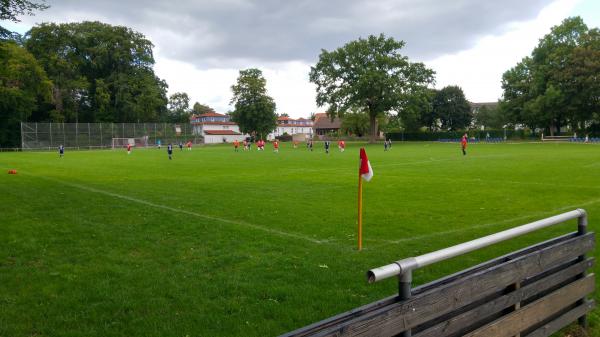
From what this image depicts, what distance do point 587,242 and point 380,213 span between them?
274 inches

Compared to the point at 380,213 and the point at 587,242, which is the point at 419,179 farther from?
the point at 587,242

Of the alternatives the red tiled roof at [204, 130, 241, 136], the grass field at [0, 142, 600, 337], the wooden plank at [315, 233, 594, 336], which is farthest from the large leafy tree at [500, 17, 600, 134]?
the wooden plank at [315, 233, 594, 336]

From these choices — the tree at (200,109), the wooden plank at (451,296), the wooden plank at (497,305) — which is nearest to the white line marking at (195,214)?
the wooden plank at (497,305)

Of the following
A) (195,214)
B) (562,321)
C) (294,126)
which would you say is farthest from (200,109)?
(562,321)

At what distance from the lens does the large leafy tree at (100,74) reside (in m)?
76.4

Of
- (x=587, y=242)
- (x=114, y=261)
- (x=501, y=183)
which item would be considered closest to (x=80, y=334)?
(x=114, y=261)

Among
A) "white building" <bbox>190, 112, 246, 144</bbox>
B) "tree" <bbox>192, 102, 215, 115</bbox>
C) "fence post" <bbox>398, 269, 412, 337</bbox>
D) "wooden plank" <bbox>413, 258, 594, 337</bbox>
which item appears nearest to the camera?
"fence post" <bbox>398, 269, 412, 337</bbox>

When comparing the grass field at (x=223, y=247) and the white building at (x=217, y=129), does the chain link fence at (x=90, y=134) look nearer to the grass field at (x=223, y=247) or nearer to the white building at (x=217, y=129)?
the white building at (x=217, y=129)

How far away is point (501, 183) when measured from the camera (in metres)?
17.1

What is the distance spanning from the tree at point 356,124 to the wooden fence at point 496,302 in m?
96.5

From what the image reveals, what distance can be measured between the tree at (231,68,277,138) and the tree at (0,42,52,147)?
3663 centimetres

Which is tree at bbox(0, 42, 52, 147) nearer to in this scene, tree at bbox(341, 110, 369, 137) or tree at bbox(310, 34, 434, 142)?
tree at bbox(310, 34, 434, 142)

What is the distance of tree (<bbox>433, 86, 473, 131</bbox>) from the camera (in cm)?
9575

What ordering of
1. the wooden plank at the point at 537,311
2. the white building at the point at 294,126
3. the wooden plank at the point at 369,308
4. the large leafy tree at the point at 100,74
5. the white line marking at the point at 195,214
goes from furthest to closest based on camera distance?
the white building at the point at 294,126 → the large leafy tree at the point at 100,74 → the white line marking at the point at 195,214 → the wooden plank at the point at 537,311 → the wooden plank at the point at 369,308
